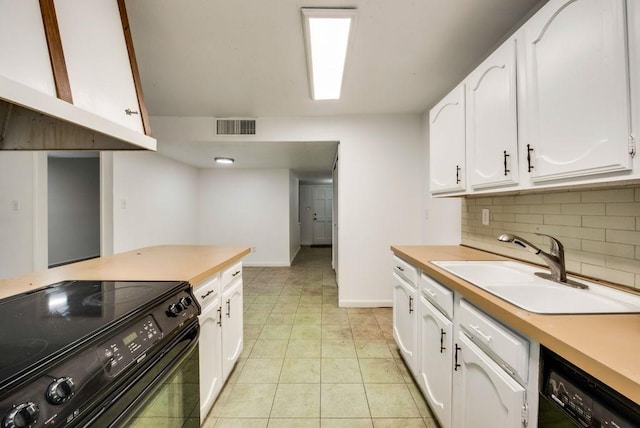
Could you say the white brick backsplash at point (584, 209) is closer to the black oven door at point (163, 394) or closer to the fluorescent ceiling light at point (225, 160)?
the black oven door at point (163, 394)


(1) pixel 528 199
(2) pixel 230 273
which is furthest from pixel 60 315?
(1) pixel 528 199

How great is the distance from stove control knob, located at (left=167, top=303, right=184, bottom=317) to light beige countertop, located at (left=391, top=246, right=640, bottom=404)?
3.87 ft

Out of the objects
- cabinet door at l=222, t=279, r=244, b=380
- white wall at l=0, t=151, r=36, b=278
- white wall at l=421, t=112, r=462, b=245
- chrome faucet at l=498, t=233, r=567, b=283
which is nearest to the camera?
chrome faucet at l=498, t=233, r=567, b=283

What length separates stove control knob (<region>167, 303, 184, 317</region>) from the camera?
953 mm

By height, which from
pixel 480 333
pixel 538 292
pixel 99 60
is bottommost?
pixel 480 333

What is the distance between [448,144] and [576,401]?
154 centimetres

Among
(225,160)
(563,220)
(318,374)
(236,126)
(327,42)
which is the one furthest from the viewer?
(225,160)

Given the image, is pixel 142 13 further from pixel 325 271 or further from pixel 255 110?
pixel 325 271

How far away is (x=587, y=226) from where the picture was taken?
1131 millimetres

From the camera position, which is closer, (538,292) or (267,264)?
(538,292)

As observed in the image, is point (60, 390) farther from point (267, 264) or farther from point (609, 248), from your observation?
point (267, 264)

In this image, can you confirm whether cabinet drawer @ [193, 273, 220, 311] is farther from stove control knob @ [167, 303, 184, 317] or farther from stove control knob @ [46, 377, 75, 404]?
stove control knob @ [46, 377, 75, 404]

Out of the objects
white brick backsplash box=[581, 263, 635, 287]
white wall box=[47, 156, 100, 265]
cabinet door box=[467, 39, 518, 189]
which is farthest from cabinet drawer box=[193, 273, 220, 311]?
white wall box=[47, 156, 100, 265]

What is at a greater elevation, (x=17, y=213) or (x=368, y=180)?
(x=368, y=180)
